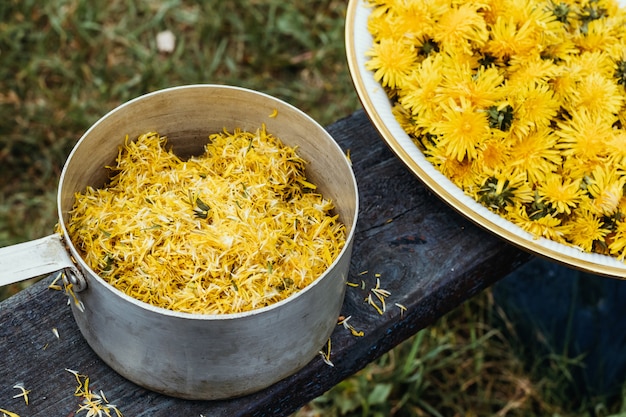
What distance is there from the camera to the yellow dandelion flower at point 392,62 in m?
1.59

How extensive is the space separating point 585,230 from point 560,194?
0.09 metres

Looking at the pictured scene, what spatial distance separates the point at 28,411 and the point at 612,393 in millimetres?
1826

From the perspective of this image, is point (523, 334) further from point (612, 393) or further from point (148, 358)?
point (148, 358)

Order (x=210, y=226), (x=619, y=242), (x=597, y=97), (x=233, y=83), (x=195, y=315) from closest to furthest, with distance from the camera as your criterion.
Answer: (x=195, y=315) < (x=210, y=226) < (x=619, y=242) < (x=597, y=97) < (x=233, y=83)

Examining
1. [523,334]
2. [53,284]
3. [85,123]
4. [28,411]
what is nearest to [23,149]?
[85,123]

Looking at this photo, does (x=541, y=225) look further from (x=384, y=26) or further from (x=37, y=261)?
(x=37, y=261)

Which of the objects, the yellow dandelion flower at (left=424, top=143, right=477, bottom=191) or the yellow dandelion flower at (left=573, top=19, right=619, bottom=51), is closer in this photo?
the yellow dandelion flower at (left=424, top=143, right=477, bottom=191)

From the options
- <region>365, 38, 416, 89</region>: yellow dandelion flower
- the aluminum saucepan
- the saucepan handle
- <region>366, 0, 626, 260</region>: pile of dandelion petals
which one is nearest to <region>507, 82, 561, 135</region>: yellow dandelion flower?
<region>366, 0, 626, 260</region>: pile of dandelion petals

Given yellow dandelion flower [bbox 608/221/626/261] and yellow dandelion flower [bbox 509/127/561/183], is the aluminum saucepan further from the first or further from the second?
yellow dandelion flower [bbox 608/221/626/261]

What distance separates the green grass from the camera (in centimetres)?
232

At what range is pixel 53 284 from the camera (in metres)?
1.46

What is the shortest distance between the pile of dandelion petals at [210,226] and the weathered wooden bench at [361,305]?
140 mm

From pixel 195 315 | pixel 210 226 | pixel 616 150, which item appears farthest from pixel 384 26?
A: pixel 195 315

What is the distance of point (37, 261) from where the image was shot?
3.72 feet
